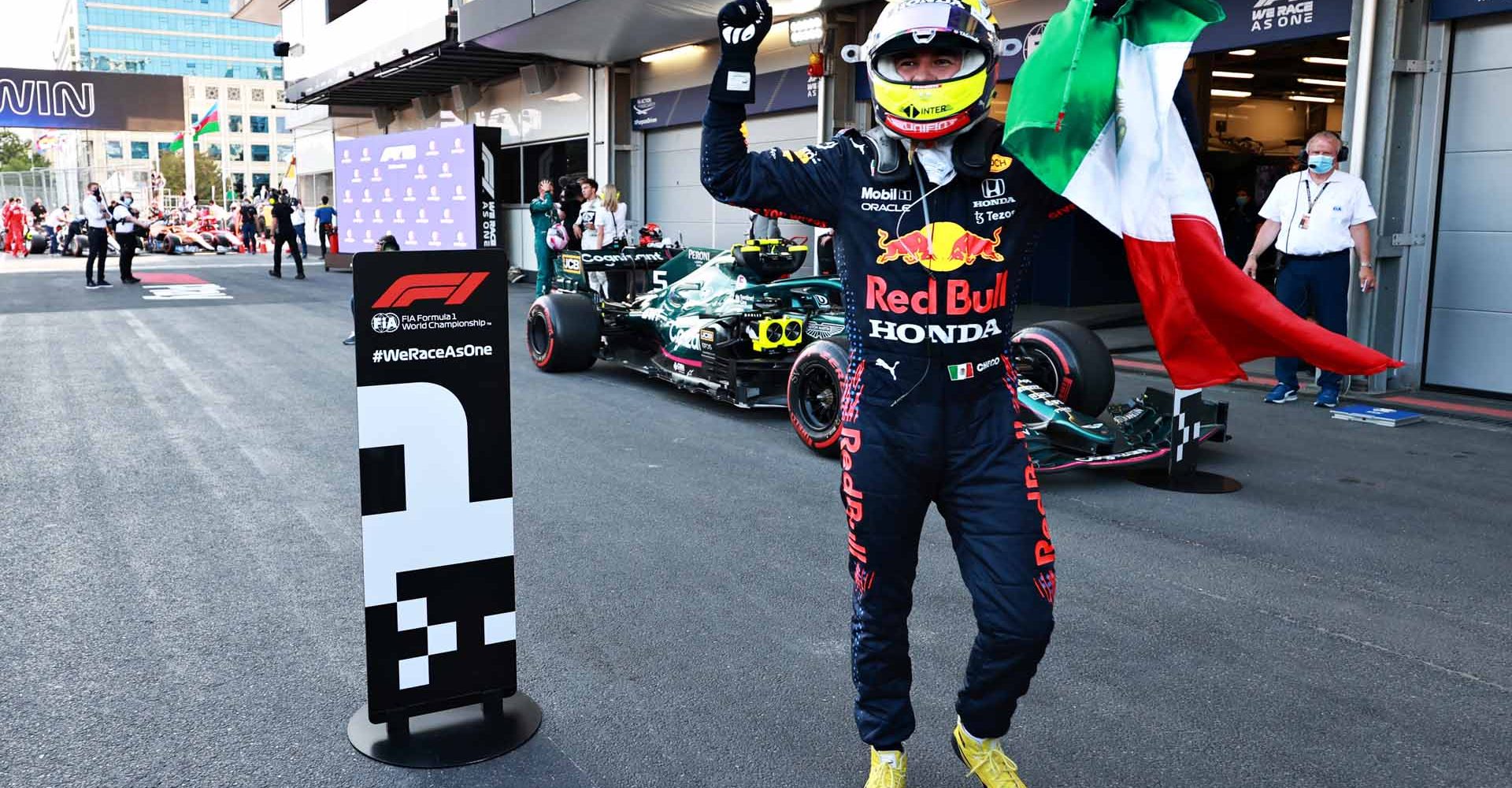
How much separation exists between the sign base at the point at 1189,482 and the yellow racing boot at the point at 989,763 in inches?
141

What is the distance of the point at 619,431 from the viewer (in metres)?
7.52

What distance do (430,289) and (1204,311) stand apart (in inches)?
78.0

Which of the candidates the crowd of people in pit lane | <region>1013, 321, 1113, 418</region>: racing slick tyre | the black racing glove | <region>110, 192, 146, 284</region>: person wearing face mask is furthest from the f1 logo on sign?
<region>110, 192, 146, 284</region>: person wearing face mask

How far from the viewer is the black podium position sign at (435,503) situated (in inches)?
113

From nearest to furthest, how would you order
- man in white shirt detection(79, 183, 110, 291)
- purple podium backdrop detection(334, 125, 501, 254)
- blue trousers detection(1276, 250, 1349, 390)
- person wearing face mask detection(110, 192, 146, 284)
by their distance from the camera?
1. blue trousers detection(1276, 250, 1349, 390)
2. man in white shirt detection(79, 183, 110, 291)
3. person wearing face mask detection(110, 192, 146, 284)
4. purple podium backdrop detection(334, 125, 501, 254)

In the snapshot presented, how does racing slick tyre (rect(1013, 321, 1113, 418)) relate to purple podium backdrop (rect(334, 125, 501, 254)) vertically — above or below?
below

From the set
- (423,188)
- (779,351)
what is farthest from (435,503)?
(423,188)

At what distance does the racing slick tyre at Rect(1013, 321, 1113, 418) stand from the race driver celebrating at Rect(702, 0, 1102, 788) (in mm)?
4526

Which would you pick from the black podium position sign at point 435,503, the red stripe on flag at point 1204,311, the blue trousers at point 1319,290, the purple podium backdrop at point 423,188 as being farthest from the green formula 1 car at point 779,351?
the purple podium backdrop at point 423,188

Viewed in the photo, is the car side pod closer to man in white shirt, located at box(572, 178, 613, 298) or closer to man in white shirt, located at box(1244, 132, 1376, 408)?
man in white shirt, located at box(1244, 132, 1376, 408)

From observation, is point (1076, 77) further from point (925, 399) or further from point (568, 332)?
point (568, 332)

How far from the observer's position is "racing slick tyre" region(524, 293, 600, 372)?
9781 mm

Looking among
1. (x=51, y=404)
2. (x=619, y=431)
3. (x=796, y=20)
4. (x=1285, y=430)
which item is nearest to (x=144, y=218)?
(x=796, y=20)

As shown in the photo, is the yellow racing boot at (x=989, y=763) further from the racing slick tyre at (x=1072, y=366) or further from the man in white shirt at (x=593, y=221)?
the man in white shirt at (x=593, y=221)
